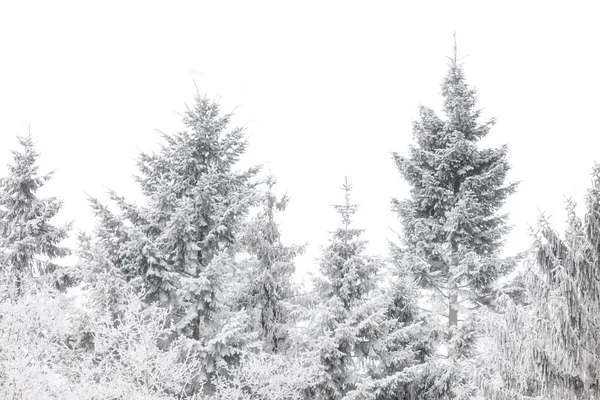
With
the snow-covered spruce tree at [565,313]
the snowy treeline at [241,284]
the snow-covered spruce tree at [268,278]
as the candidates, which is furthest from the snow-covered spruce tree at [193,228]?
the snow-covered spruce tree at [565,313]

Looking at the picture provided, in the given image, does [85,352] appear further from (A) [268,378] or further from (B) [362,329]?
(B) [362,329]

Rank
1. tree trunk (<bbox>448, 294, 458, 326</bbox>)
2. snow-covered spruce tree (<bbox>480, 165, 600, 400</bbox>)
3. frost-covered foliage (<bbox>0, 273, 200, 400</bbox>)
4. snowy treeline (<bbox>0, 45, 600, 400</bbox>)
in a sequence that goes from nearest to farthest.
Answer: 1. snow-covered spruce tree (<bbox>480, 165, 600, 400</bbox>)
2. frost-covered foliage (<bbox>0, 273, 200, 400</bbox>)
3. snowy treeline (<bbox>0, 45, 600, 400</bbox>)
4. tree trunk (<bbox>448, 294, 458, 326</bbox>)

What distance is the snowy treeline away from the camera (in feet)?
47.4

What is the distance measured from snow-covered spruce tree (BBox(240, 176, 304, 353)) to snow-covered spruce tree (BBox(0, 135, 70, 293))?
267 inches

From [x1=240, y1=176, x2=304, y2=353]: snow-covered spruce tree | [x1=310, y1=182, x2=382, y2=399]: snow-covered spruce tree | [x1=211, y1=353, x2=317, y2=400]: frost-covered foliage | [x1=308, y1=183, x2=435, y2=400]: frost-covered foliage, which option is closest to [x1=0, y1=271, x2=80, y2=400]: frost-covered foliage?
[x1=211, y1=353, x2=317, y2=400]: frost-covered foliage

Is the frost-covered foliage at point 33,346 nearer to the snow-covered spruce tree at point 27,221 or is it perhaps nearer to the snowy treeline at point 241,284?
the snowy treeline at point 241,284

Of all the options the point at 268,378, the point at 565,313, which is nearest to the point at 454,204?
the point at 268,378

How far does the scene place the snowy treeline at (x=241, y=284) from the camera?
47.4ft

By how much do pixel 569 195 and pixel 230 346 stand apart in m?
9.83

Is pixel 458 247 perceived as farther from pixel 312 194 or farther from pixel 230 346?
pixel 312 194

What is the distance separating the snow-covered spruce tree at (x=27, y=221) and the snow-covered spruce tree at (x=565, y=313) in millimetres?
15669

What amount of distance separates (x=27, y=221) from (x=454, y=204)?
14926 mm

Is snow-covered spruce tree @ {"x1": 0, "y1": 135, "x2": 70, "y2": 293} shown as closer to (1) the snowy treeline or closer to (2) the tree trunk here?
(1) the snowy treeline

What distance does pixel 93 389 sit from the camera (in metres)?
12.8
